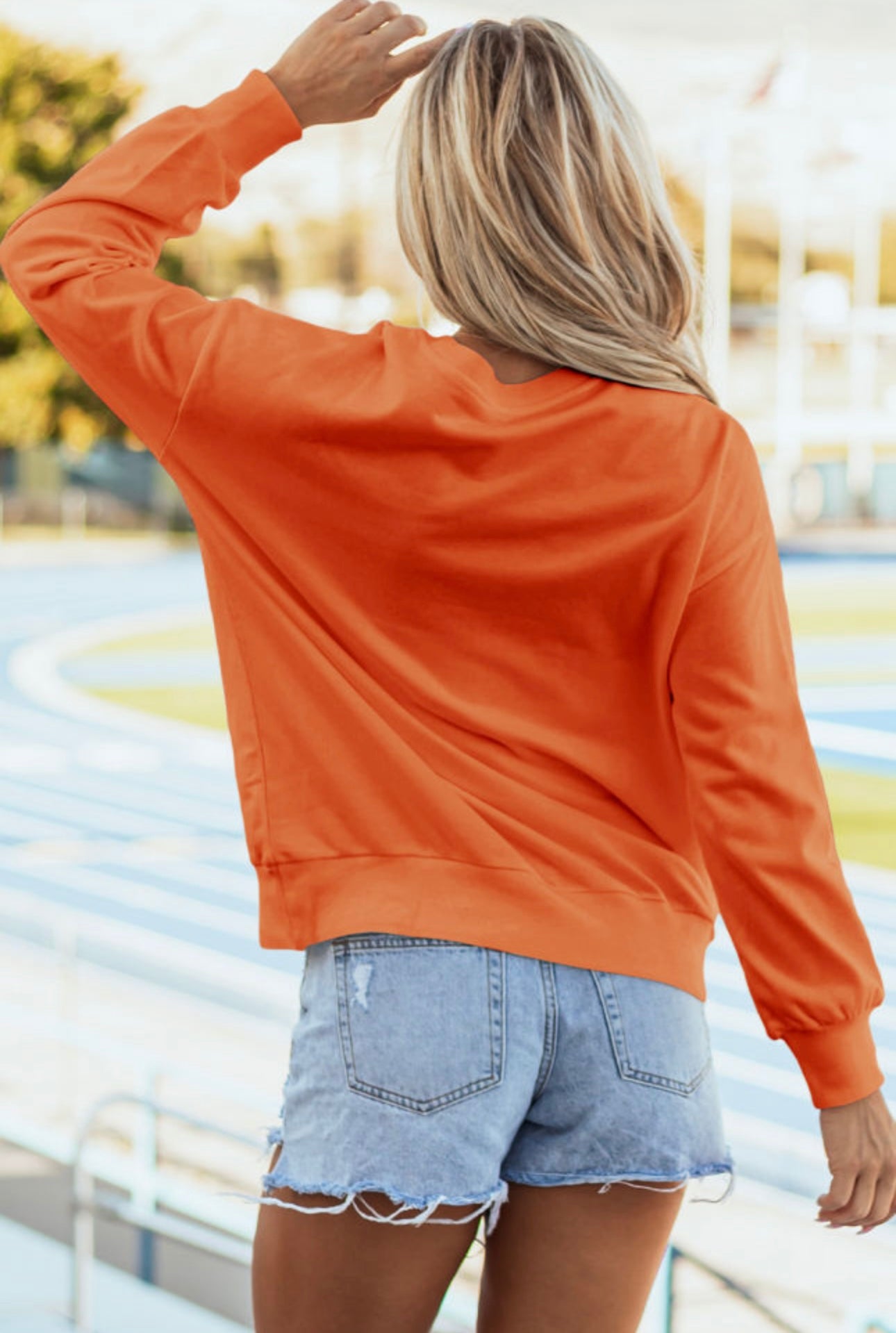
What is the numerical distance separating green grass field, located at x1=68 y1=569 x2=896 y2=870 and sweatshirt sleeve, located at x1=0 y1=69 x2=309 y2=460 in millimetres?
4321

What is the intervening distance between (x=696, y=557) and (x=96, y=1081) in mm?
4572

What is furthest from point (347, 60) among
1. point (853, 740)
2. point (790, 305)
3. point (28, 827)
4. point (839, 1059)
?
point (790, 305)

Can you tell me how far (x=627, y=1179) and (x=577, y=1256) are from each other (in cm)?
5

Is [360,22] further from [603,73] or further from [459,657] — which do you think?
[459,657]

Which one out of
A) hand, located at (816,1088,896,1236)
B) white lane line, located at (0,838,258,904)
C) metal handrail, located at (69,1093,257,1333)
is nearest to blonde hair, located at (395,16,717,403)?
hand, located at (816,1088,896,1236)

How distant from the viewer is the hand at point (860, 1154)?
1.01 m

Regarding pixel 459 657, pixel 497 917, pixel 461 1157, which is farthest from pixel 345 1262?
pixel 459 657

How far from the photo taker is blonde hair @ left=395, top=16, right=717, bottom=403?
0.95 metres

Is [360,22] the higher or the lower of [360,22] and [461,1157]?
the higher

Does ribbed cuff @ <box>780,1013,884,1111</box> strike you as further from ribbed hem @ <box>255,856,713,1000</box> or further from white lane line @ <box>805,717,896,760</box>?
white lane line @ <box>805,717,896,760</box>

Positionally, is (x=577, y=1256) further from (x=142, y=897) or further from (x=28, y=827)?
(x=28, y=827)

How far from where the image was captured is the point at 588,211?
3.15ft

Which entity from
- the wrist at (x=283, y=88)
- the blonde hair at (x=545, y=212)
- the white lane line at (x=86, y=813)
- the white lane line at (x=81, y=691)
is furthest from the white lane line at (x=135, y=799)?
the blonde hair at (x=545, y=212)

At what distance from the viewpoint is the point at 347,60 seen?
1.08 meters
